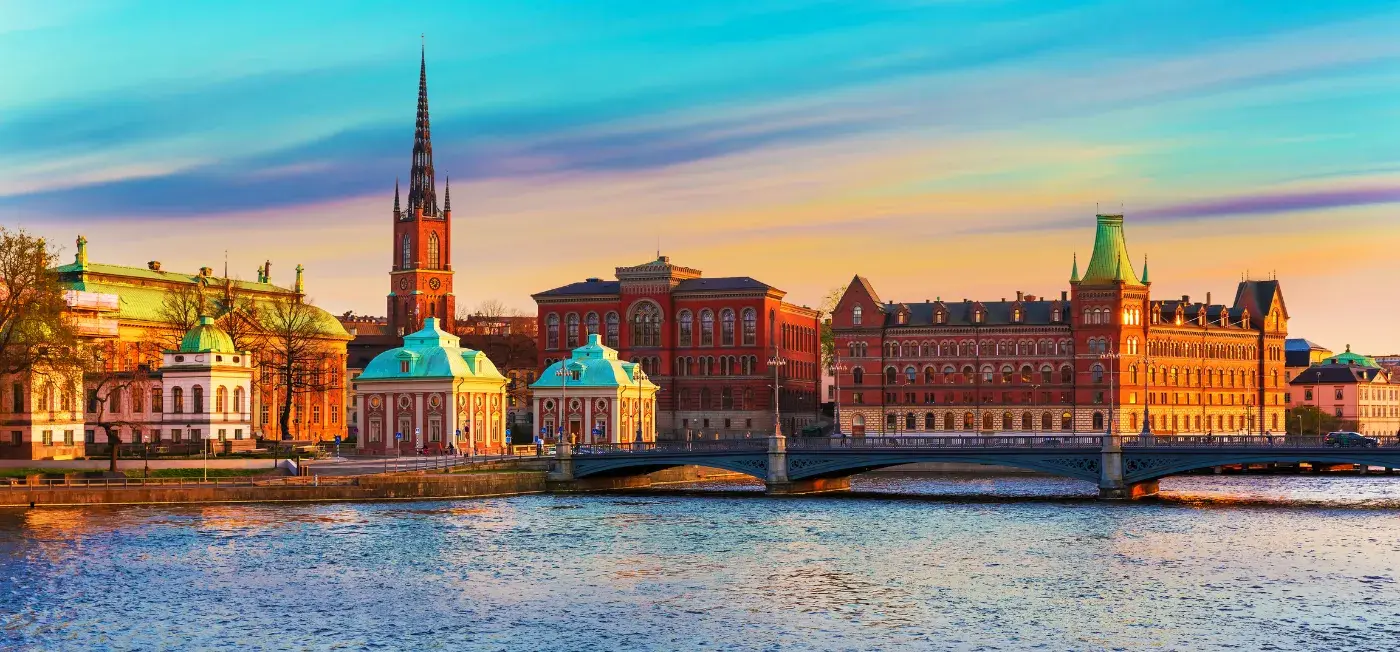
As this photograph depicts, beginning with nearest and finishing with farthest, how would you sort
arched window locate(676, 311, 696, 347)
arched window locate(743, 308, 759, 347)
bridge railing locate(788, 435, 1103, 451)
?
bridge railing locate(788, 435, 1103, 451) < arched window locate(743, 308, 759, 347) < arched window locate(676, 311, 696, 347)

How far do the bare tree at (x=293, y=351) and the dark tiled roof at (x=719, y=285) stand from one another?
3533 centimetres

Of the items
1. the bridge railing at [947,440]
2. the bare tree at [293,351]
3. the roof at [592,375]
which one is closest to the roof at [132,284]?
the bare tree at [293,351]

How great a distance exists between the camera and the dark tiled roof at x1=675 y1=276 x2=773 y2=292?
174 m

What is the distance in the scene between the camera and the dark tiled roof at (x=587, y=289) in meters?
181

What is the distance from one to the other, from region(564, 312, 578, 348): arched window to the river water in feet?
268

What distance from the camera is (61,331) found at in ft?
305

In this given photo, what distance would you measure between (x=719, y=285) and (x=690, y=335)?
5.57 metres

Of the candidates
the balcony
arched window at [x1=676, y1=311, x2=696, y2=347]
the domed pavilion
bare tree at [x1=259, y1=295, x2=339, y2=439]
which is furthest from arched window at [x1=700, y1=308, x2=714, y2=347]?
the balcony

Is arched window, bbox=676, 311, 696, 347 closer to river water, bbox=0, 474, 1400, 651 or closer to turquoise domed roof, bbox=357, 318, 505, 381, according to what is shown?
turquoise domed roof, bbox=357, 318, 505, 381

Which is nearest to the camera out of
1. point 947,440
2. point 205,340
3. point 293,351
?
point 947,440

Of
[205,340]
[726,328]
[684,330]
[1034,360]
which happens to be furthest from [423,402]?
[1034,360]

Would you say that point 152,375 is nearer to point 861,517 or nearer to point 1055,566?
point 861,517

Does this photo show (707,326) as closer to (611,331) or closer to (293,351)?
(611,331)

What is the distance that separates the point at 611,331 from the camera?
179875 mm
